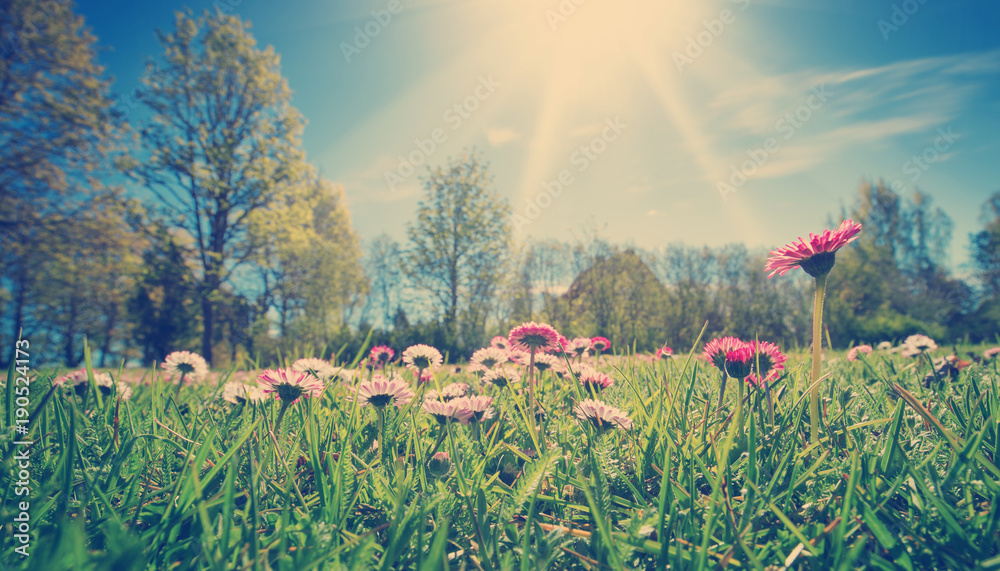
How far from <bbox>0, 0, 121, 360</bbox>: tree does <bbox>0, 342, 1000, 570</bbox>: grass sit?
17611 millimetres

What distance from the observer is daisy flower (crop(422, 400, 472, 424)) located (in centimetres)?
107

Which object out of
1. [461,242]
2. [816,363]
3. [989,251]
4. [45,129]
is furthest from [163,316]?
[989,251]

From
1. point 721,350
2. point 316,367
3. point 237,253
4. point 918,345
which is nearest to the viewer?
point 721,350

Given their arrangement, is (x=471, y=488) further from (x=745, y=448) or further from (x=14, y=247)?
(x=14, y=247)

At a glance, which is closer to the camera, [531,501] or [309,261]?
[531,501]

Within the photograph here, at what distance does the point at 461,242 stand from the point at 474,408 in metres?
16.4

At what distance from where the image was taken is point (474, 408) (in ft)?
3.80

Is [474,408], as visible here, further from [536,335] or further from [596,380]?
[596,380]

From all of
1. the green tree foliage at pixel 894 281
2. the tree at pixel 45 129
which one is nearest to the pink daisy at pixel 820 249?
the green tree foliage at pixel 894 281

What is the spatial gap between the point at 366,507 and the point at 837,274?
2340cm

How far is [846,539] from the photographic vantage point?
29.3 inches

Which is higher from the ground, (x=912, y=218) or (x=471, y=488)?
Result: (x=912, y=218)

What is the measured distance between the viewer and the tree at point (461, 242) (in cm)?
1684

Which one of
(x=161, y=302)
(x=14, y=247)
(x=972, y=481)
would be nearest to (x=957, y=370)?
(x=972, y=481)
